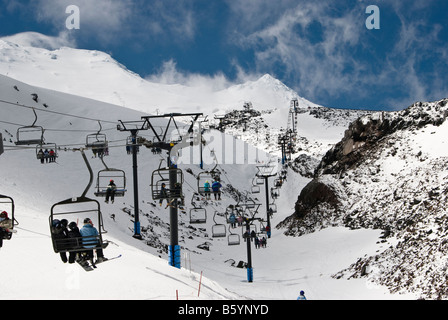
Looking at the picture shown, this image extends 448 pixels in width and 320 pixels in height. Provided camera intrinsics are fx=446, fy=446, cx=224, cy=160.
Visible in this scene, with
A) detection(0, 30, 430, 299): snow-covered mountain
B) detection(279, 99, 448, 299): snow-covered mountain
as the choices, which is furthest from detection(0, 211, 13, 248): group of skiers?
detection(279, 99, 448, 299): snow-covered mountain

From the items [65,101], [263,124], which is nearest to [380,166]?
[65,101]

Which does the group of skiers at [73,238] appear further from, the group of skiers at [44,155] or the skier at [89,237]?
the group of skiers at [44,155]

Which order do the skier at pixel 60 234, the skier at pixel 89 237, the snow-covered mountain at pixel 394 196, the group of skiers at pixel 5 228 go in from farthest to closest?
the snow-covered mountain at pixel 394 196, the group of skiers at pixel 5 228, the skier at pixel 89 237, the skier at pixel 60 234

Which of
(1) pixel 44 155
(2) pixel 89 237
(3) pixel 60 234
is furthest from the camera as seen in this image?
(1) pixel 44 155

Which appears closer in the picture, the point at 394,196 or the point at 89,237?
the point at 89,237

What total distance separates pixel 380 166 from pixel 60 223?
33.3 meters

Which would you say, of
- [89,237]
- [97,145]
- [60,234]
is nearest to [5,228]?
[60,234]

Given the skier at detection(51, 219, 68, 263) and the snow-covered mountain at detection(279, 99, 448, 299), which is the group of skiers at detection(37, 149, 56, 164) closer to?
the skier at detection(51, 219, 68, 263)

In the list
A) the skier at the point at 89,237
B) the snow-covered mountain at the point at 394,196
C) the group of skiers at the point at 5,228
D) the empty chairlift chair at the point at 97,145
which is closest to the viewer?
the skier at the point at 89,237

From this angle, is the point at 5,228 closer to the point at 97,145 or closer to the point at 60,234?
the point at 60,234

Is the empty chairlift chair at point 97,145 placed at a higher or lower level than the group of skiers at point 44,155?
higher

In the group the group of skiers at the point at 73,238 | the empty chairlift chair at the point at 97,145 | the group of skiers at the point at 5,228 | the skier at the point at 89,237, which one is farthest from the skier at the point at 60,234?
the empty chairlift chair at the point at 97,145

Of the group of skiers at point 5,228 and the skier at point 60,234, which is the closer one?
the skier at point 60,234

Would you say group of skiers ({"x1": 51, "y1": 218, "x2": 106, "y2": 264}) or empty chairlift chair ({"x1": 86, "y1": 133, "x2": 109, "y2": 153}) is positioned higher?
empty chairlift chair ({"x1": 86, "y1": 133, "x2": 109, "y2": 153})
